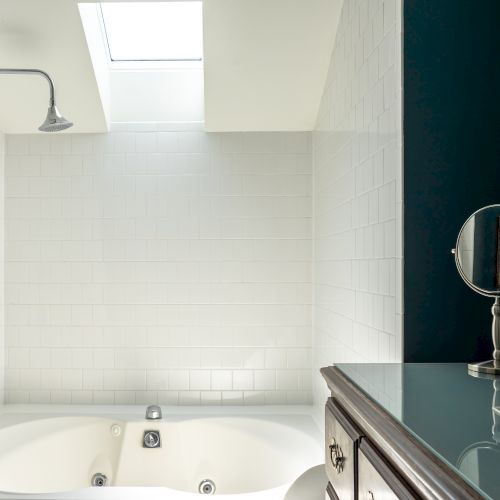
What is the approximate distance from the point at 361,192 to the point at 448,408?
1333 millimetres

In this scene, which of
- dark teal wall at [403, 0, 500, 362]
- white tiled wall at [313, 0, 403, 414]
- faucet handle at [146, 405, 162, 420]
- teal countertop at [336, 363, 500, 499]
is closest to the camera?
teal countertop at [336, 363, 500, 499]

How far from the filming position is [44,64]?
3.16m

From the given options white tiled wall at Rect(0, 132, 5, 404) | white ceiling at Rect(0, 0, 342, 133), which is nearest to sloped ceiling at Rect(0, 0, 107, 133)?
white ceiling at Rect(0, 0, 342, 133)

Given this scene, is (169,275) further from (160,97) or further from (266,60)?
(266,60)

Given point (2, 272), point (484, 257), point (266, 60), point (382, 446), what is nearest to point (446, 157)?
point (484, 257)

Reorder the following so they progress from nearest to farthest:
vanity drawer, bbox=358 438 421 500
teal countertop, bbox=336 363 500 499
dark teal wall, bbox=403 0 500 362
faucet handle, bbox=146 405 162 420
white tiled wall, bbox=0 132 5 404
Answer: teal countertop, bbox=336 363 500 499 < vanity drawer, bbox=358 438 421 500 < dark teal wall, bbox=403 0 500 362 < faucet handle, bbox=146 405 162 420 < white tiled wall, bbox=0 132 5 404

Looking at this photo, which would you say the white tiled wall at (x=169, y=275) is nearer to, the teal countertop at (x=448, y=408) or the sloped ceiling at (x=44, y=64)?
the sloped ceiling at (x=44, y=64)

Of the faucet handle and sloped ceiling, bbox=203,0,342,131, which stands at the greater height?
sloped ceiling, bbox=203,0,342,131

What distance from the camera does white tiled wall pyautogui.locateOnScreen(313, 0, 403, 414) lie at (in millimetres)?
1891

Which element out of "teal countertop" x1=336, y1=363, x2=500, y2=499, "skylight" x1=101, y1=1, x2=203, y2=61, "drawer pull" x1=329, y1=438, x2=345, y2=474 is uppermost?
"skylight" x1=101, y1=1, x2=203, y2=61

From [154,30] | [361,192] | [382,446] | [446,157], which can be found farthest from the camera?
[154,30]

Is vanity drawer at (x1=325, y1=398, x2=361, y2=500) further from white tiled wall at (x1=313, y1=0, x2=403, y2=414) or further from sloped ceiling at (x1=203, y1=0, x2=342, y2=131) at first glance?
sloped ceiling at (x1=203, y1=0, x2=342, y2=131)

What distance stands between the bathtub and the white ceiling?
5.29 ft

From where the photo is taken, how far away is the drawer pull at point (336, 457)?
4.43 feet
